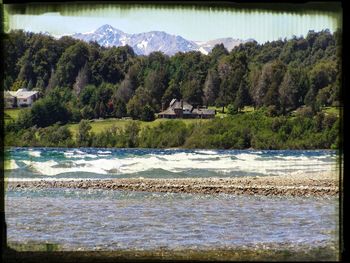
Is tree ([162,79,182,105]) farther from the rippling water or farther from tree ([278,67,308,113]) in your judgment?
the rippling water

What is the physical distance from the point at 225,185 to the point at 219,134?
5322 millimetres

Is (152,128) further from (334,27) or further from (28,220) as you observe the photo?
(334,27)

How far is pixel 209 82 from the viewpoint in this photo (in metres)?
20.6

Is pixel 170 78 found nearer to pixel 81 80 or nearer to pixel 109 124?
pixel 109 124

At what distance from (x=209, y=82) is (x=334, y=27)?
17.3 meters

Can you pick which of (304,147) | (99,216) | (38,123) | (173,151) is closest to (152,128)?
(173,151)

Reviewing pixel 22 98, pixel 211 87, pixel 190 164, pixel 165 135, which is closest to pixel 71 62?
pixel 22 98

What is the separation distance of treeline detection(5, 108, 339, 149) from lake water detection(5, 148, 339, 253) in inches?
16.2

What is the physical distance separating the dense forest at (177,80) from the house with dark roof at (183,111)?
22 centimetres

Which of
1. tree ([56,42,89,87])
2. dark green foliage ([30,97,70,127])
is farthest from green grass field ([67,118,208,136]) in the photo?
tree ([56,42,89,87])

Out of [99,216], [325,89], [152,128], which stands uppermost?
[325,89]

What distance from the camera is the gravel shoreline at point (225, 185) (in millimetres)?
14930

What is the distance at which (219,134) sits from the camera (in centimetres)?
2142

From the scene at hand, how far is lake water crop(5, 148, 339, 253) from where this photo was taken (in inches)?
383
